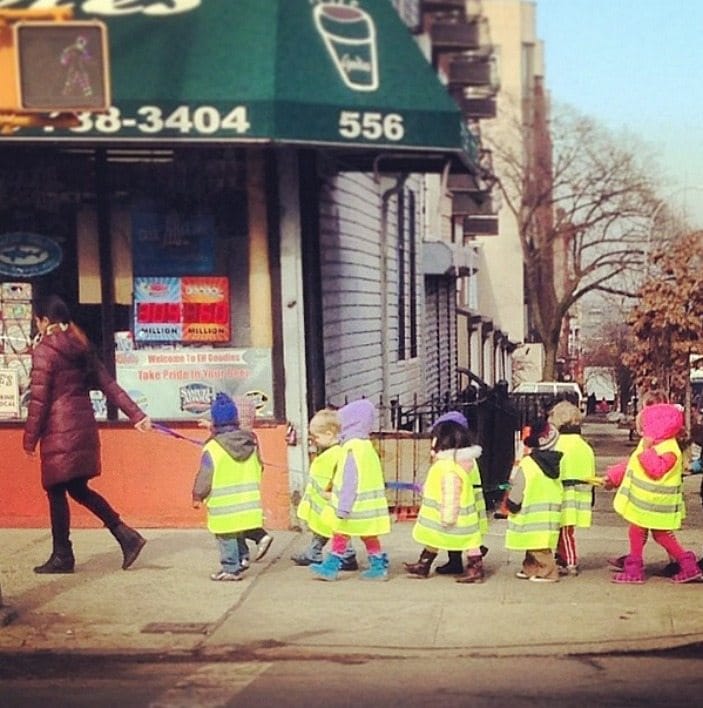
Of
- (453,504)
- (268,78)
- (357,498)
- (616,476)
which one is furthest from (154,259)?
(616,476)

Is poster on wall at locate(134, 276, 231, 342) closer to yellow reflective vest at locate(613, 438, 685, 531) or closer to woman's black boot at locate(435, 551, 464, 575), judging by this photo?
woman's black boot at locate(435, 551, 464, 575)

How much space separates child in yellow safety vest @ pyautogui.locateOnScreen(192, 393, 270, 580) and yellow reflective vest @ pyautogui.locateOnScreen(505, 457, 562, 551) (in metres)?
1.85

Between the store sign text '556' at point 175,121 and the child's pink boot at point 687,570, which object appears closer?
the child's pink boot at point 687,570

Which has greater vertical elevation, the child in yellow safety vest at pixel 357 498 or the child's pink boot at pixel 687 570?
the child in yellow safety vest at pixel 357 498

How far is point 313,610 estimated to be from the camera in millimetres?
9102

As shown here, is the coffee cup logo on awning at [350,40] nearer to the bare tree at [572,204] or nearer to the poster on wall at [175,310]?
the poster on wall at [175,310]

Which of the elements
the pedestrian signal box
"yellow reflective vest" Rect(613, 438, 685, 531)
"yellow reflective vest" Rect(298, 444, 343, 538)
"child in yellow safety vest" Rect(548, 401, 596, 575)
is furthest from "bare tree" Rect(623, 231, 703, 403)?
A: the pedestrian signal box

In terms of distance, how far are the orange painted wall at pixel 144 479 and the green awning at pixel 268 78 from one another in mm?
2694

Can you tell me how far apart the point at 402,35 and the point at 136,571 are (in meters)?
4.80

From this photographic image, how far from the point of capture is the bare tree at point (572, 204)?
57531 mm

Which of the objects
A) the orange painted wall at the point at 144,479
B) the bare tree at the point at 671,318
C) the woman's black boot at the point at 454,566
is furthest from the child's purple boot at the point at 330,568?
the bare tree at the point at 671,318

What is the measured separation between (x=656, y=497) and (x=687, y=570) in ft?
1.85

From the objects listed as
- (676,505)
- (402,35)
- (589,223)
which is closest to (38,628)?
(676,505)

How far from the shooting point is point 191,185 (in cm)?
1226
